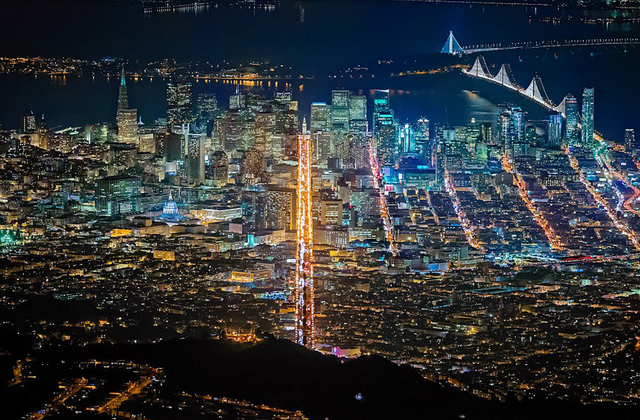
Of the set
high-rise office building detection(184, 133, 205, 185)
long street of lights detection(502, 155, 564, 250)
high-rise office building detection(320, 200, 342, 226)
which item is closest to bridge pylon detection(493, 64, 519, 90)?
long street of lights detection(502, 155, 564, 250)

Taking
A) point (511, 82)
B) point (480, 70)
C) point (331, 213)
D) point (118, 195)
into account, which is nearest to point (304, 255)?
point (331, 213)

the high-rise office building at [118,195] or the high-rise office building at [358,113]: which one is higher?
the high-rise office building at [358,113]

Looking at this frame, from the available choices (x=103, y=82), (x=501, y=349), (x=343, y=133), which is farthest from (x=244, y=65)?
(x=501, y=349)

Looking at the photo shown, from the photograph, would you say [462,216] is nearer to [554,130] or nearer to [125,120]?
[554,130]

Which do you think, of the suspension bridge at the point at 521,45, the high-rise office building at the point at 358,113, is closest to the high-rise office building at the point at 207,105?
the high-rise office building at the point at 358,113

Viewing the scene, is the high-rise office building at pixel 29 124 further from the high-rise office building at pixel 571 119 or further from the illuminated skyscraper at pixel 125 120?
the high-rise office building at pixel 571 119

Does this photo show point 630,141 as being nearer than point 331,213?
No

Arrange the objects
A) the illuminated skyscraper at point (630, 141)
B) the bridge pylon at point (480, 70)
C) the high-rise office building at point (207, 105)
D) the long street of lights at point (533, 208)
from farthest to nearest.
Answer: the bridge pylon at point (480, 70), the high-rise office building at point (207, 105), the illuminated skyscraper at point (630, 141), the long street of lights at point (533, 208)
